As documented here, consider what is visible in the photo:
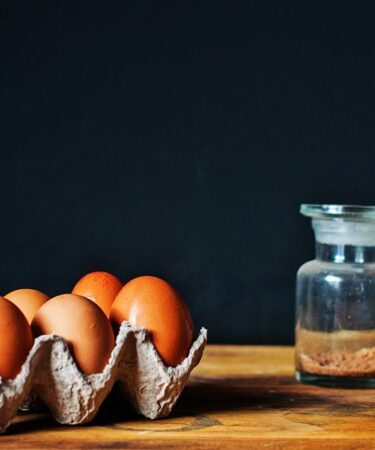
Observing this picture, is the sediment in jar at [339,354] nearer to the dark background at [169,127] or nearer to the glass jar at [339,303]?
the glass jar at [339,303]

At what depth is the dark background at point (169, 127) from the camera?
1738 mm

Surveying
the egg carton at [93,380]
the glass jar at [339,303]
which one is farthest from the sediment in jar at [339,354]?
the egg carton at [93,380]

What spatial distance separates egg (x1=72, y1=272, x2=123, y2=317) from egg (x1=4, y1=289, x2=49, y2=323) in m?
0.06

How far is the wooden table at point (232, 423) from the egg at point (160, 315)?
9 centimetres

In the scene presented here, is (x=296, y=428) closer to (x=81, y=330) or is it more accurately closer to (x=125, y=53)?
(x=81, y=330)

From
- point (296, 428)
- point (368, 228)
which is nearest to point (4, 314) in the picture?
point (296, 428)

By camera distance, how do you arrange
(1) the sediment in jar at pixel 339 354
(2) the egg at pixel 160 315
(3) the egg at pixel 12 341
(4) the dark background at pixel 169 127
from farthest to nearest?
(4) the dark background at pixel 169 127 → (1) the sediment in jar at pixel 339 354 → (2) the egg at pixel 160 315 → (3) the egg at pixel 12 341

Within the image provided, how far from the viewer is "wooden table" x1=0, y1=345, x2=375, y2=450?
919 mm

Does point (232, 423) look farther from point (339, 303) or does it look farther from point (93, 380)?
point (339, 303)

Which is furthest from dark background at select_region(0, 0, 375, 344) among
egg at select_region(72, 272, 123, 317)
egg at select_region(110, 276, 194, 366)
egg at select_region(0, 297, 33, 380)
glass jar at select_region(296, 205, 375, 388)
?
egg at select_region(0, 297, 33, 380)

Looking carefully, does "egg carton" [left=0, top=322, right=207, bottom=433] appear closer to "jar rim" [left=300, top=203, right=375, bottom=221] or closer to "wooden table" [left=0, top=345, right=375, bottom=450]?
"wooden table" [left=0, top=345, right=375, bottom=450]

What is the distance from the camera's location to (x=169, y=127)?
1746 mm

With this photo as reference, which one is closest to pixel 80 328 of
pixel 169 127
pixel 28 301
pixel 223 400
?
pixel 28 301

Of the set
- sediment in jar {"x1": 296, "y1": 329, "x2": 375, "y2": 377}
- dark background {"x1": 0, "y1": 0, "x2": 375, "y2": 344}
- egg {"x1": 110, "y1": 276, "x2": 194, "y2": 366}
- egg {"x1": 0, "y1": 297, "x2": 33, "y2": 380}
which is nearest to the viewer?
egg {"x1": 0, "y1": 297, "x2": 33, "y2": 380}
